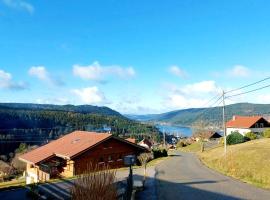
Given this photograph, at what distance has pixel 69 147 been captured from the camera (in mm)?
45406

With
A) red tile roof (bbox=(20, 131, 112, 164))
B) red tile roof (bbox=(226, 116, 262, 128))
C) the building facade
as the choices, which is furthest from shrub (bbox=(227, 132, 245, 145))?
red tile roof (bbox=(20, 131, 112, 164))

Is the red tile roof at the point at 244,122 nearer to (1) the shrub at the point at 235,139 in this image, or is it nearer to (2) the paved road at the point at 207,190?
(1) the shrub at the point at 235,139

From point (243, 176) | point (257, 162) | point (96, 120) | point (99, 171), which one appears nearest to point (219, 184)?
point (243, 176)

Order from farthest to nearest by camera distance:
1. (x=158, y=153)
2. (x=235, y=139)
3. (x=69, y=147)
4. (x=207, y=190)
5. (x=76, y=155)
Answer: (x=235, y=139)
(x=158, y=153)
(x=69, y=147)
(x=76, y=155)
(x=207, y=190)

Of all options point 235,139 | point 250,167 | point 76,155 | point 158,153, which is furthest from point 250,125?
point 250,167

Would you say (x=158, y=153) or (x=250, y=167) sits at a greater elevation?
(x=250, y=167)

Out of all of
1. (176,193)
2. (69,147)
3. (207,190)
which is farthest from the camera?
(69,147)

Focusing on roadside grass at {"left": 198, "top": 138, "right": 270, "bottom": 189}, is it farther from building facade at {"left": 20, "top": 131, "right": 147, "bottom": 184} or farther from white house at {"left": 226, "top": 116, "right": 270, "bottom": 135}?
white house at {"left": 226, "top": 116, "right": 270, "bottom": 135}

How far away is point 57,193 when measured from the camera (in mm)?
26047

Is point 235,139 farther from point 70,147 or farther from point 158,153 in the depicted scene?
point 70,147

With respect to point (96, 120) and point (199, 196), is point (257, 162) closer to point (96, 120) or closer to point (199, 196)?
point (199, 196)

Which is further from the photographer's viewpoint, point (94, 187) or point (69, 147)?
point (69, 147)

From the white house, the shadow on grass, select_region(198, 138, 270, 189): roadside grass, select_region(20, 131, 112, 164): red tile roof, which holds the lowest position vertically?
the shadow on grass

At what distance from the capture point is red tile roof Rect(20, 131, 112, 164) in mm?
42944
